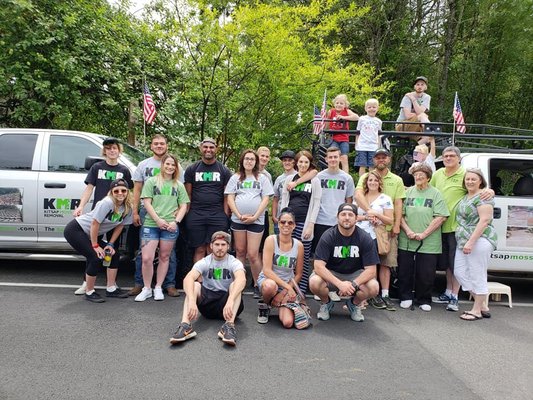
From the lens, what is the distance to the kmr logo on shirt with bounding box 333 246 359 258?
192 inches

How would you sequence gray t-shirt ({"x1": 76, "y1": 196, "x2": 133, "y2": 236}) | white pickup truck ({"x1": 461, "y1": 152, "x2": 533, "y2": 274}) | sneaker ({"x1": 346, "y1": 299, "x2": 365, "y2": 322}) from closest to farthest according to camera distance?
sneaker ({"x1": 346, "y1": 299, "x2": 365, "y2": 322}) → gray t-shirt ({"x1": 76, "y1": 196, "x2": 133, "y2": 236}) → white pickup truck ({"x1": 461, "y1": 152, "x2": 533, "y2": 274})

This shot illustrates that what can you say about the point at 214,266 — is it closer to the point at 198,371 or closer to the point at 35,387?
the point at 198,371

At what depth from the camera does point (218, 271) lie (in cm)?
458

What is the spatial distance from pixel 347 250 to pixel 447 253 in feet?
5.36

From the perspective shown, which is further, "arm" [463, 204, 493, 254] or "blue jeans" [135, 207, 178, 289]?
"blue jeans" [135, 207, 178, 289]

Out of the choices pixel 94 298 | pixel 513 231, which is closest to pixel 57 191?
pixel 94 298

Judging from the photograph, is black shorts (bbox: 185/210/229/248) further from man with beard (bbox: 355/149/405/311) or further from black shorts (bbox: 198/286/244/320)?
man with beard (bbox: 355/149/405/311)

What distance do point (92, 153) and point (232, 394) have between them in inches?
168

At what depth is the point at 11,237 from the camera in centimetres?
608

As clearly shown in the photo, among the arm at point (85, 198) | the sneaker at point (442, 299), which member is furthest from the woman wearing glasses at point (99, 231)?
the sneaker at point (442, 299)

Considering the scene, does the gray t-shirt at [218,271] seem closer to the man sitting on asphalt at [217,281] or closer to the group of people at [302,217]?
the man sitting on asphalt at [217,281]

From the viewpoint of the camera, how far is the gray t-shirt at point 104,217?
5199 millimetres

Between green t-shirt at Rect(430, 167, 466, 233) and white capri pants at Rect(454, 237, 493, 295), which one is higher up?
green t-shirt at Rect(430, 167, 466, 233)

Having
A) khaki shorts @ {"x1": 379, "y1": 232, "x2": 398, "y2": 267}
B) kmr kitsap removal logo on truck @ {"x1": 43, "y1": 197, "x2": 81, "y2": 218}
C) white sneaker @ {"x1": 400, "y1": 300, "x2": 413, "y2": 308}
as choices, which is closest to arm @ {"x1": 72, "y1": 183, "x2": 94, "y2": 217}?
kmr kitsap removal logo on truck @ {"x1": 43, "y1": 197, "x2": 81, "y2": 218}
